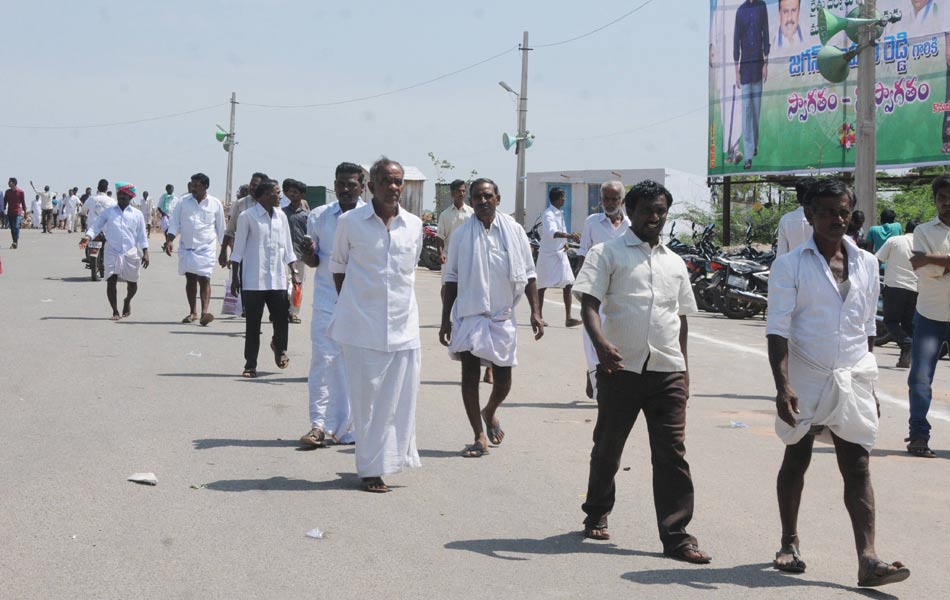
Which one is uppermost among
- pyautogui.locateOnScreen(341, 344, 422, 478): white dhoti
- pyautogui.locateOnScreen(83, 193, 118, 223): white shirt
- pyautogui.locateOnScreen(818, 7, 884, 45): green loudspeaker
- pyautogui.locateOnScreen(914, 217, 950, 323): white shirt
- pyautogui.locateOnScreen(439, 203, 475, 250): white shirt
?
pyautogui.locateOnScreen(818, 7, 884, 45): green loudspeaker

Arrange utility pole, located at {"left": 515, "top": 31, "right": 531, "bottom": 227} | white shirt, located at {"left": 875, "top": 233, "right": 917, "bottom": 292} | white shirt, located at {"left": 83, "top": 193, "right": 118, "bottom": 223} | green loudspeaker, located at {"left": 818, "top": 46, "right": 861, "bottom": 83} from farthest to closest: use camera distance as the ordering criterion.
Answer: utility pole, located at {"left": 515, "top": 31, "right": 531, "bottom": 227} → white shirt, located at {"left": 83, "top": 193, "right": 118, "bottom": 223} → green loudspeaker, located at {"left": 818, "top": 46, "right": 861, "bottom": 83} → white shirt, located at {"left": 875, "top": 233, "right": 917, "bottom": 292}

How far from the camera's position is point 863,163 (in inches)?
764

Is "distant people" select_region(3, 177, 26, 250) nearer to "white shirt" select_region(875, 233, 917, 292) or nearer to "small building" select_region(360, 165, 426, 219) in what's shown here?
"small building" select_region(360, 165, 426, 219)

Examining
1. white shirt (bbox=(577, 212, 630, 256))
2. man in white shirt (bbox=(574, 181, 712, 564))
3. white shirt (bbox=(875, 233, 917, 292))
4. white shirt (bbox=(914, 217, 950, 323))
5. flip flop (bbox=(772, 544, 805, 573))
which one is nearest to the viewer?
flip flop (bbox=(772, 544, 805, 573))

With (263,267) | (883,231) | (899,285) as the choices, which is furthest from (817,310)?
(883,231)

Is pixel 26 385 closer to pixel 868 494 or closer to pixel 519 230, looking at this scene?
pixel 519 230

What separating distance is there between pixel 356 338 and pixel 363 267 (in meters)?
0.41

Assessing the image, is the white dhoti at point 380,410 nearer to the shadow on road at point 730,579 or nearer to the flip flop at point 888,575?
the shadow on road at point 730,579

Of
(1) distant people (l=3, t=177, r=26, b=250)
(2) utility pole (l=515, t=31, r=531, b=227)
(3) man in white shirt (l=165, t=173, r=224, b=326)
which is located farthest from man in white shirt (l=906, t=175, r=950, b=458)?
(1) distant people (l=3, t=177, r=26, b=250)

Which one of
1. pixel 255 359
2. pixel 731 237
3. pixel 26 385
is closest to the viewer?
pixel 26 385

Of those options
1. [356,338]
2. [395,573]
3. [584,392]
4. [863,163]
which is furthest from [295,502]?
[863,163]

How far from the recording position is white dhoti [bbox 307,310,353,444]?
28.3 feet

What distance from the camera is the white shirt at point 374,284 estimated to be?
7230mm

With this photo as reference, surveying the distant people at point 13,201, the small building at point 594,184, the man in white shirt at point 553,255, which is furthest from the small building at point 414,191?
the man in white shirt at point 553,255
